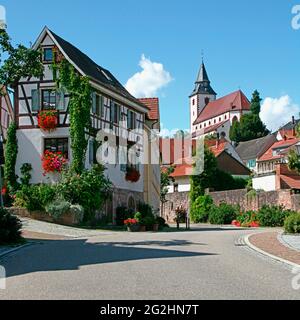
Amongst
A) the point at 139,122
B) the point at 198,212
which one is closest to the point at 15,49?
the point at 139,122

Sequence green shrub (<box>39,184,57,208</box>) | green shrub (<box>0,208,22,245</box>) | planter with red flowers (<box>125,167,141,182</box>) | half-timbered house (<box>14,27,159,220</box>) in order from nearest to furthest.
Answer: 1. green shrub (<box>0,208,22,245</box>)
2. green shrub (<box>39,184,57,208</box>)
3. half-timbered house (<box>14,27,159,220</box>)
4. planter with red flowers (<box>125,167,141,182</box>)

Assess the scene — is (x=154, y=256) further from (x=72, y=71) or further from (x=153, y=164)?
(x=153, y=164)

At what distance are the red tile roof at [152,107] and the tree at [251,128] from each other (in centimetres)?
7531

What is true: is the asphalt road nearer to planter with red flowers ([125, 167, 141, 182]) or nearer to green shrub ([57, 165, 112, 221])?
green shrub ([57, 165, 112, 221])

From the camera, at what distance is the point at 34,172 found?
3469 centimetres

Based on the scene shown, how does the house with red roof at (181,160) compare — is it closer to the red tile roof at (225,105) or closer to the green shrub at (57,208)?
the green shrub at (57,208)

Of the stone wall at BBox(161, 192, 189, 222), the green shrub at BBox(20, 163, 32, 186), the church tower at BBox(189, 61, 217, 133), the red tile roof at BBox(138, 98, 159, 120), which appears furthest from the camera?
the church tower at BBox(189, 61, 217, 133)

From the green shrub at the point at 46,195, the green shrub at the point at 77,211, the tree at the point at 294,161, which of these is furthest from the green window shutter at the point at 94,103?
the tree at the point at 294,161

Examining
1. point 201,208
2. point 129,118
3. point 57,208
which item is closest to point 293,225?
point 57,208

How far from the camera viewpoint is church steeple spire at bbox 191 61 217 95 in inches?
6467

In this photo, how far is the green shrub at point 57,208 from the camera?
103 feet

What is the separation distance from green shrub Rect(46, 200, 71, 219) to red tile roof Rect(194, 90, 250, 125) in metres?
116

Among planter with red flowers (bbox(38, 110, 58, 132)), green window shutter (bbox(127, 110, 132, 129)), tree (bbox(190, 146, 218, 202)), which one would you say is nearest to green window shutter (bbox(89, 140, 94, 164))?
planter with red flowers (bbox(38, 110, 58, 132))

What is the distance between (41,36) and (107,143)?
7.64 meters
